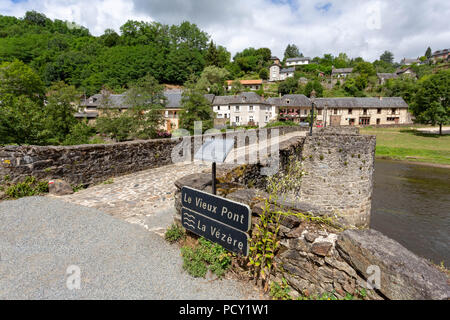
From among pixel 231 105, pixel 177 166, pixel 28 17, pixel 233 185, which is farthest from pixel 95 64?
pixel 233 185

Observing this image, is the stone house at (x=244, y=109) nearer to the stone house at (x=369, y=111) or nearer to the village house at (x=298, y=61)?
the stone house at (x=369, y=111)

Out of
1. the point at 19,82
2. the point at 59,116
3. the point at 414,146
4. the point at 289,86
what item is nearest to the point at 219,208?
the point at 59,116

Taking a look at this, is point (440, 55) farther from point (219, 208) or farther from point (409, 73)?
point (219, 208)

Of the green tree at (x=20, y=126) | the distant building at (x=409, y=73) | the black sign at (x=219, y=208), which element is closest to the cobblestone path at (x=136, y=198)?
the black sign at (x=219, y=208)

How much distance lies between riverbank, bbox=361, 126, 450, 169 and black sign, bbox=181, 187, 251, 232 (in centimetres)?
3713

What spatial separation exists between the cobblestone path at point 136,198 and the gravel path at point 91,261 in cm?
43

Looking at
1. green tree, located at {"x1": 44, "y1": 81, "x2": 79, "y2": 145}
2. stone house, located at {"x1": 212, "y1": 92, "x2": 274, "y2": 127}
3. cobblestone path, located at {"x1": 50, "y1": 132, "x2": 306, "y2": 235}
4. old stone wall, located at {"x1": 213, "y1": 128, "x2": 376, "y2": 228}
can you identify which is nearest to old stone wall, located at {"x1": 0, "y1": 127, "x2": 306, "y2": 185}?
cobblestone path, located at {"x1": 50, "y1": 132, "x2": 306, "y2": 235}

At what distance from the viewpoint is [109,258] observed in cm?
387

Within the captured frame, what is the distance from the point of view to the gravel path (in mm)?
3193

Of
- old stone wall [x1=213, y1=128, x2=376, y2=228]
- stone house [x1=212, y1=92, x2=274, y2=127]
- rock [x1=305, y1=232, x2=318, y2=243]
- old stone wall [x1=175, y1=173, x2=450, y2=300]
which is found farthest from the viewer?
stone house [x1=212, y1=92, x2=274, y2=127]

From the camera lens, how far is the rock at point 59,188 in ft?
22.1

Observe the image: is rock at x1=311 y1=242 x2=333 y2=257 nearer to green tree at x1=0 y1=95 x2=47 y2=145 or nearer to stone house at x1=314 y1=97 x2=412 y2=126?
green tree at x1=0 y1=95 x2=47 y2=145

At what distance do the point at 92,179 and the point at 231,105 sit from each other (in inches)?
1890

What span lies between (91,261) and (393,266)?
13.1ft
